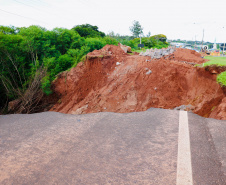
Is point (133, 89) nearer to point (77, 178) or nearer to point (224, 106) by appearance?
point (224, 106)

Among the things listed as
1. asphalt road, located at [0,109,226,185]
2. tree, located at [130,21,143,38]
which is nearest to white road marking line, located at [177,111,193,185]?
asphalt road, located at [0,109,226,185]

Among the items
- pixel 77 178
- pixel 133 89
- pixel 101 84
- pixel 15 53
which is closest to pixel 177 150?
pixel 77 178

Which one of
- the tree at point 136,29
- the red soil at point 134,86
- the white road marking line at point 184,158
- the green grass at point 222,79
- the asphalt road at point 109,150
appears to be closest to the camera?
the white road marking line at point 184,158

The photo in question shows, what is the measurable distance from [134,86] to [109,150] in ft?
21.9

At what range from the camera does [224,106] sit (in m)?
5.34

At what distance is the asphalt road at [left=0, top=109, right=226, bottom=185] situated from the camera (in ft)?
8.57

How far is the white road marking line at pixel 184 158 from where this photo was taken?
8.23 ft

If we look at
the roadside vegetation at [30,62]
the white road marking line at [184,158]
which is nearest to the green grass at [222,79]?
the white road marking line at [184,158]

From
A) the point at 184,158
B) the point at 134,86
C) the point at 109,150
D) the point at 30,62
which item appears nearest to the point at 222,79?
the point at 134,86

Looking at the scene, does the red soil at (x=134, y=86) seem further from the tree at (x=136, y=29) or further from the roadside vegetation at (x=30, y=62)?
the tree at (x=136, y=29)

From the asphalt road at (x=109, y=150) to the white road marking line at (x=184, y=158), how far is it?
0.03 metres

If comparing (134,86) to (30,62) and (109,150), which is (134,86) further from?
(30,62)

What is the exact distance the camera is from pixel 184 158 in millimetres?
2971

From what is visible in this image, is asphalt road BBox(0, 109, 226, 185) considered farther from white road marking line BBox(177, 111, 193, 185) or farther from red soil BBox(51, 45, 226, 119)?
red soil BBox(51, 45, 226, 119)
